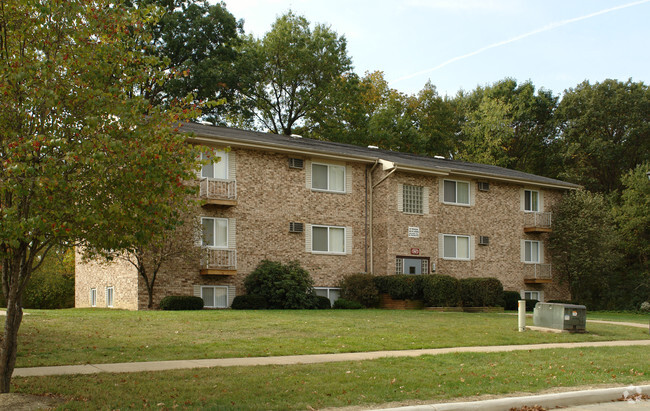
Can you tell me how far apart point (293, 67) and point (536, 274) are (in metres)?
22.6

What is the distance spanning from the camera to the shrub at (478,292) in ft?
89.5

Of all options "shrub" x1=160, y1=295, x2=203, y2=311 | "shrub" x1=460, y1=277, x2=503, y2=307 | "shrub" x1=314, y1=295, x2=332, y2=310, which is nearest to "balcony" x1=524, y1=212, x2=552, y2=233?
"shrub" x1=460, y1=277, x2=503, y2=307

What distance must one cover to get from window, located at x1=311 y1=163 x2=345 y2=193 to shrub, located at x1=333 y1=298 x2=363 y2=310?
473 cm

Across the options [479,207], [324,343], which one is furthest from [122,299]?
[479,207]

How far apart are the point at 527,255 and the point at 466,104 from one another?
24304mm

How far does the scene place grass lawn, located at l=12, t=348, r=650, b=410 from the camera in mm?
8125

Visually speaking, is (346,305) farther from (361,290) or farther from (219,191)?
(219,191)

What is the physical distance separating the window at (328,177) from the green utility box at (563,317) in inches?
465

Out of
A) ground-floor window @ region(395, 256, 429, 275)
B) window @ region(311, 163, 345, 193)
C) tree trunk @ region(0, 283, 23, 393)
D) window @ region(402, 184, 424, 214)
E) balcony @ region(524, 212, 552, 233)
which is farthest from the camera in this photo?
balcony @ region(524, 212, 552, 233)

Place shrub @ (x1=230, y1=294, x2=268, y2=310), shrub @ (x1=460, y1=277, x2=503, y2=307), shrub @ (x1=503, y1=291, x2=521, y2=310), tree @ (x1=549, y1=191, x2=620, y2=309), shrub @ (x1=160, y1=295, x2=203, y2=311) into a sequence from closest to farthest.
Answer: shrub @ (x1=160, y1=295, x2=203, y2=311)
shrub @ (x1=230, y1=294, x2=268, y2=310)
shrub @ (x1=460, y1=277, x2=503, y2=307)
shrub @ (x1=503, y1=291, x2=521, y2=310)
tree @ (x1=549, y1=191, x2=620, y2=309)

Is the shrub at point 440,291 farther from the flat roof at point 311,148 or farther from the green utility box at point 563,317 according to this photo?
the green utility box at point 563,317

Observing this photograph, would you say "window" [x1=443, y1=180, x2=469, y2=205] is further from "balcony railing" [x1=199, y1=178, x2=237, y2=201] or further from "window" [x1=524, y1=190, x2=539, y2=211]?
"balcony railing" [x1=199, y1=178, x2=237, y2=201]

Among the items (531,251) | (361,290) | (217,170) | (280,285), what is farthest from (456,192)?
(217,170)

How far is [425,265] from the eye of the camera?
2981 centimetres
